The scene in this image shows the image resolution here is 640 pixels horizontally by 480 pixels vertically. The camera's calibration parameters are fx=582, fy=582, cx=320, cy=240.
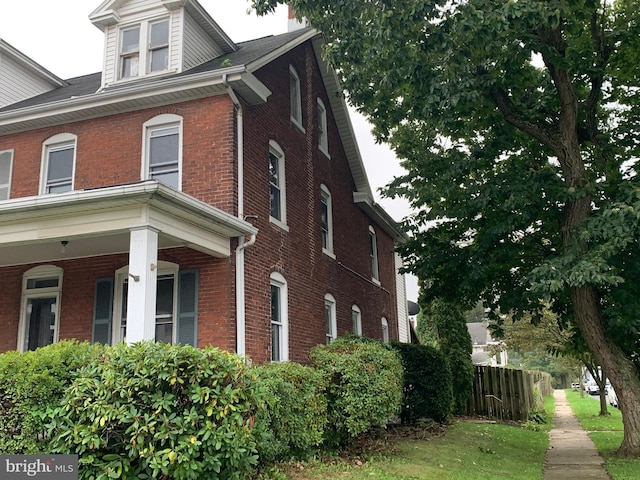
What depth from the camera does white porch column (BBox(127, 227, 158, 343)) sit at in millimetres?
7953

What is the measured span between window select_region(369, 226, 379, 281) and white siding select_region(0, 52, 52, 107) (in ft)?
36.0

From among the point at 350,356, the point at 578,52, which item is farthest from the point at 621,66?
the point at 350,356

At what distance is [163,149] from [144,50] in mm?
3056

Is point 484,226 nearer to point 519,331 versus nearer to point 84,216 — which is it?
point 84,216

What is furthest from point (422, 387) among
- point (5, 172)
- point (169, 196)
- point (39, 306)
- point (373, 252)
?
point (5, 172)

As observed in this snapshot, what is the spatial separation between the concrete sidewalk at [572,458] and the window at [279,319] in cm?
522

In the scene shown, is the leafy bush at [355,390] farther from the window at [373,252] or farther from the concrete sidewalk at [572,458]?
the window at [373,252]

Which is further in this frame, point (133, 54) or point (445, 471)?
point (133, 54)

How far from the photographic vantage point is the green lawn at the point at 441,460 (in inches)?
328

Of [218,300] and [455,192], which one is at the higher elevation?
[455,192]

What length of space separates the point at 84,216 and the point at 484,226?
8.13 meters

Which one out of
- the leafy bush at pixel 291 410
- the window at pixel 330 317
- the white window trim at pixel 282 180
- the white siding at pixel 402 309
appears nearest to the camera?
the leafy bush at pixel 291 410

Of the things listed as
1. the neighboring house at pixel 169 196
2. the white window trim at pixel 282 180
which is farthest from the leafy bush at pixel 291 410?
the white window trim at pixel 282 180

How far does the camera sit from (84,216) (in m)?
8.50
